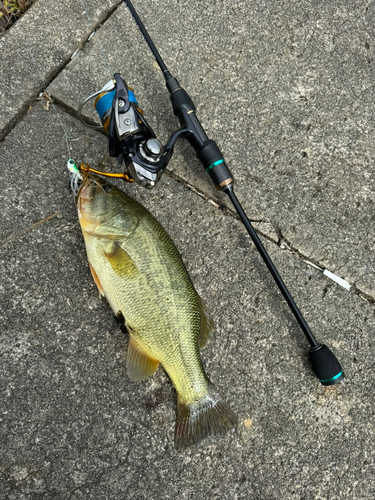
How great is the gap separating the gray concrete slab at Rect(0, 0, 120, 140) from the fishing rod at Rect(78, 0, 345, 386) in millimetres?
531

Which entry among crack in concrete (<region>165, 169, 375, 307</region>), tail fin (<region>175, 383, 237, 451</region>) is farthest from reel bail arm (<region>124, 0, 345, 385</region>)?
tail fin (<region>175, 383, 237, 451</region>)

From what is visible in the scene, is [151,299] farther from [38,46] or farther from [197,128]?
[38,46]

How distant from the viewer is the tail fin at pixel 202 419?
7.62ft

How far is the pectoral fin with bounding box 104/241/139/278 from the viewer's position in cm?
229

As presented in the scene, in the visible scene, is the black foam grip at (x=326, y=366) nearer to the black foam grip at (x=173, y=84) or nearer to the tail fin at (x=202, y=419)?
the tail fin at (x=202, y=419)

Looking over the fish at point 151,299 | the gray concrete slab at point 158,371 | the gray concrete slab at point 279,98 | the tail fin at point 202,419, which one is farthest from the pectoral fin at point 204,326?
the gray concrete slab at point 279,98

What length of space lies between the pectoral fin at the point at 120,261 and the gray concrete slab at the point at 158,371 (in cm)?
35

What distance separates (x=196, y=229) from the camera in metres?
2.76

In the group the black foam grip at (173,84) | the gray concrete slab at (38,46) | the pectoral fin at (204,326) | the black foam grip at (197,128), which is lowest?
the pectoral fin at (204,326)

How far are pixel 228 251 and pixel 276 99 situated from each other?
131cm

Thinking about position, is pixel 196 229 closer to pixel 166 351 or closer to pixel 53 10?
pixel 166 351

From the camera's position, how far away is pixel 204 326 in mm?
2424

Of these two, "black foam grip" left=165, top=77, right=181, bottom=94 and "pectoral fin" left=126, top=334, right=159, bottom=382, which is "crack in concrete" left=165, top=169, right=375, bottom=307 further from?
"pectoral fin" left=126, top=334, right=159, bottom=382

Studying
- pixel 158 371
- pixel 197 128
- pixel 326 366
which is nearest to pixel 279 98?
pixel 197 128
